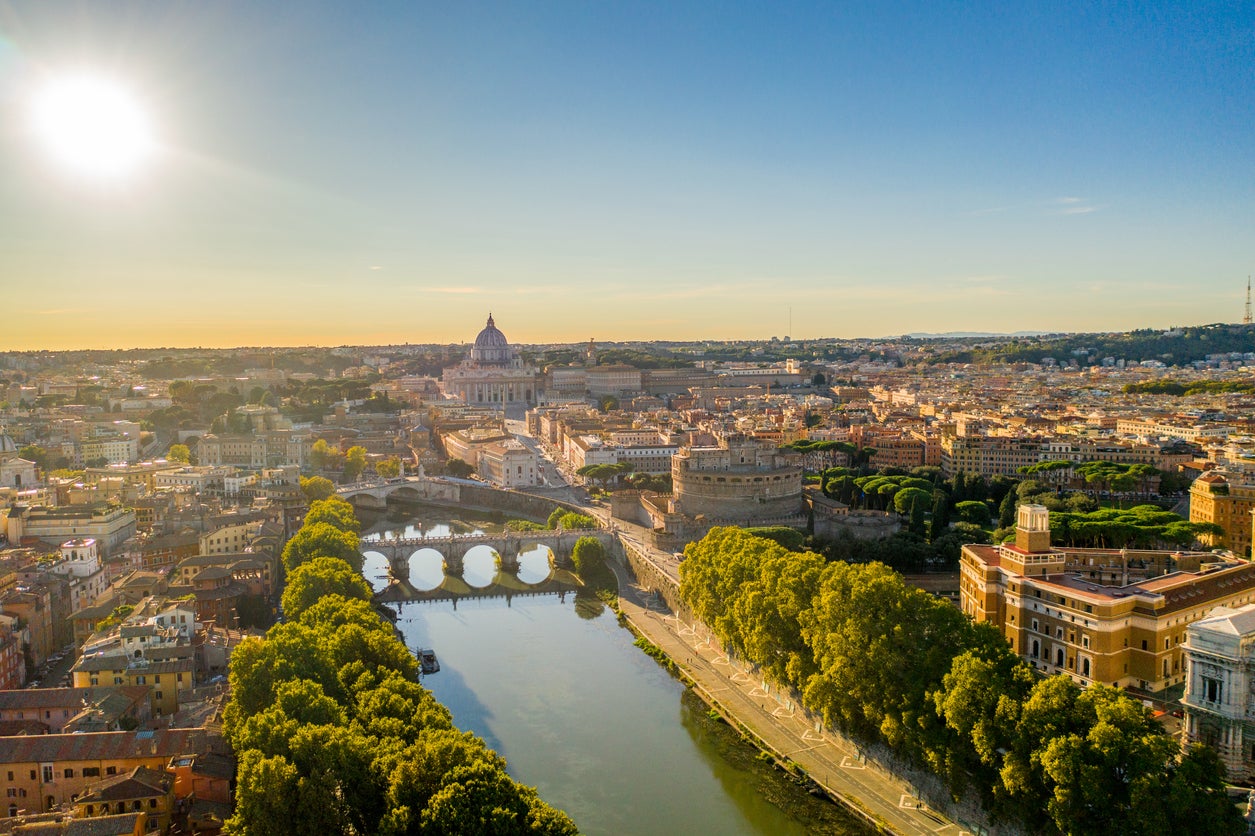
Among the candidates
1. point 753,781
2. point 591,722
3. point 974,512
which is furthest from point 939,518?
point 753,781

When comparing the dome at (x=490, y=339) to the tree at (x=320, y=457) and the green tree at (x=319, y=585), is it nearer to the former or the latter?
the tree at (x=320, y=457)

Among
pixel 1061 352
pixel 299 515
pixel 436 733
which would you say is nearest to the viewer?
pixel 436 733

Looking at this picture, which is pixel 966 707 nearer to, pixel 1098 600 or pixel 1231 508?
pixel 1098 600

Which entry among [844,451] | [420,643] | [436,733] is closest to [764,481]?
[844,451]

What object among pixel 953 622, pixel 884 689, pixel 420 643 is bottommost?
pixel 420 643

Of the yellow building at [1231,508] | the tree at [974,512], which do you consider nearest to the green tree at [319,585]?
the tree at [974,512]

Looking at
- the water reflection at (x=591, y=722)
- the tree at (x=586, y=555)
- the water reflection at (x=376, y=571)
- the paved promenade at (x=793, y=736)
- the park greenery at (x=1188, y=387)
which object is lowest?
the water reflection at (x=591, y=722)

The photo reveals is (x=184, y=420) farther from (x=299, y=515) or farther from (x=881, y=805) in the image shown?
(x=881, y=805)
